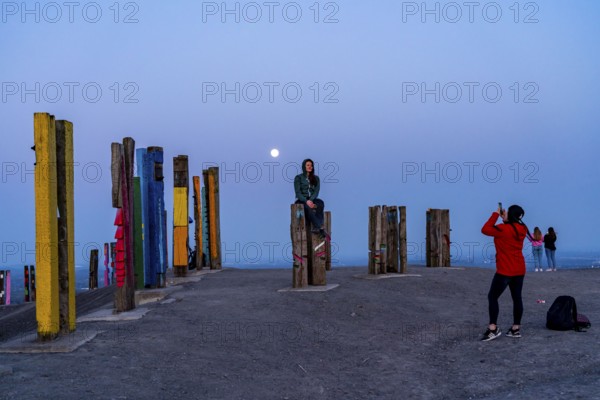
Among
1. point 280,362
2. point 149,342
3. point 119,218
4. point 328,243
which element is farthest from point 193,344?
point 328,243

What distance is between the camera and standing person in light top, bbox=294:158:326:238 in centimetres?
1416

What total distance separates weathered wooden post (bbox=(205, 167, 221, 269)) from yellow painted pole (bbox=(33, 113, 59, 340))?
11.5 m

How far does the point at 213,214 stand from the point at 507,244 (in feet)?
40.4

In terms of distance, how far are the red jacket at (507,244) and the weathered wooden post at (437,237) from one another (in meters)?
12.0

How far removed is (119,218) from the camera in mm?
11367

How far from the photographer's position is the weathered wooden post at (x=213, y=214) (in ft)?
67.3

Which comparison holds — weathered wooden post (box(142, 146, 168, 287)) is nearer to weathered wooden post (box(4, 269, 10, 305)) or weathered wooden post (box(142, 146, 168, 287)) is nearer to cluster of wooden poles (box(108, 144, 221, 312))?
cluster of wooden poles (box(108, 144, 221, 312))

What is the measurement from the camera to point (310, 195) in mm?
14305

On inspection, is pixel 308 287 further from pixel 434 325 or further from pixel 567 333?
pixel 567 333


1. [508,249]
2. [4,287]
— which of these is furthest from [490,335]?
[4,287]

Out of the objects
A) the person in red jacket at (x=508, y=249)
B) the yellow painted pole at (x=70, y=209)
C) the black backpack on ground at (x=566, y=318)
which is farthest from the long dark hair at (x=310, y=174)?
the black backpack on ground at (x=566, y=318)

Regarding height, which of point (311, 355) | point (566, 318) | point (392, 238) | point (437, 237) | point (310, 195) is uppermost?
point (310, 195)

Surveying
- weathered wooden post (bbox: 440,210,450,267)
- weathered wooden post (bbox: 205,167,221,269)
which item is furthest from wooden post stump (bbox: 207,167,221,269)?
weathered wooden post (bbox: 440,210,450,267)

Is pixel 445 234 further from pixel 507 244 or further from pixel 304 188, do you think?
pixel 507 244
